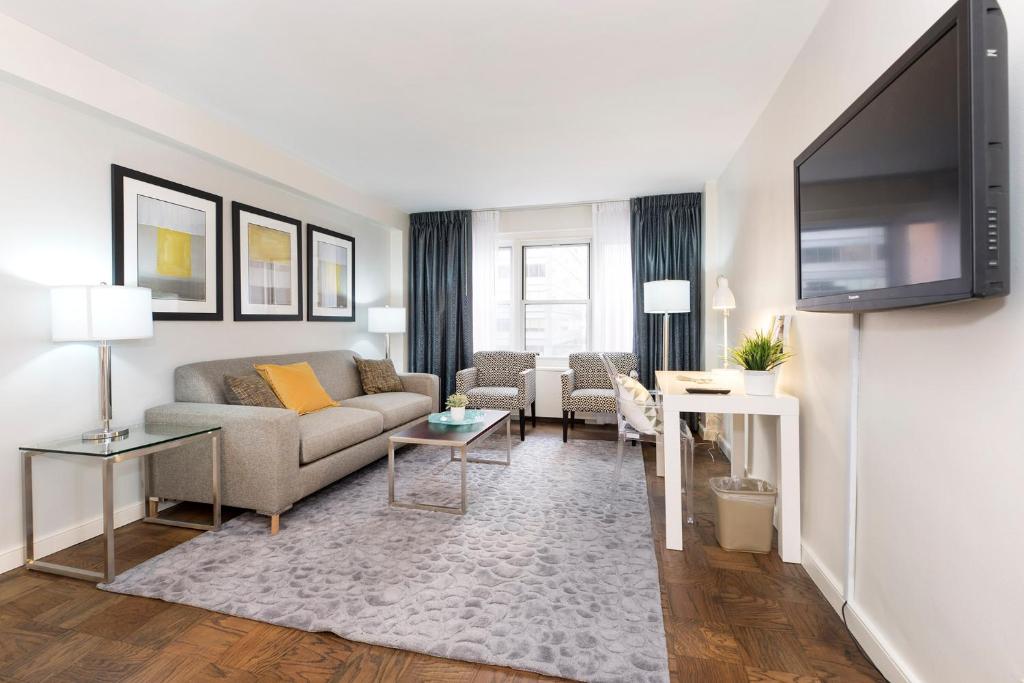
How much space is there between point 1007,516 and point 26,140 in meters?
3.91

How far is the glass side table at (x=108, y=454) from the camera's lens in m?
2.10

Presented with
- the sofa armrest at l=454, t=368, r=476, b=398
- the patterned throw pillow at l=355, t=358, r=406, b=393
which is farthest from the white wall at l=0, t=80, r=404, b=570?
the sofa armrest at l=454, t=368, r=476, b=398

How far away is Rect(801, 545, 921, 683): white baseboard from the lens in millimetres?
1476

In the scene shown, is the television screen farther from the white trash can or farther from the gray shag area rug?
the gray shag area rug

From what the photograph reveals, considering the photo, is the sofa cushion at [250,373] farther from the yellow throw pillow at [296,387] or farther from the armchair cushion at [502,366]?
the armchair cushion at [502,366]

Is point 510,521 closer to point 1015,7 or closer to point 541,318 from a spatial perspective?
point 1015,7

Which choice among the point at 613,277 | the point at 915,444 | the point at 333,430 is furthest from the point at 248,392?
the point at 613,277

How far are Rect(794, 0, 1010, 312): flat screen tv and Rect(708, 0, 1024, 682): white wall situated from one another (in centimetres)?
9

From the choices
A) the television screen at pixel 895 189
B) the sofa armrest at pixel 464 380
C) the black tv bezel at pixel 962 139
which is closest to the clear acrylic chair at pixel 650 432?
the television screen at pixel 895 189

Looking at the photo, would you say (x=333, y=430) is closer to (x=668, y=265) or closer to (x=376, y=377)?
(x=376, y=377)

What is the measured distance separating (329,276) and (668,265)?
11.4 feet

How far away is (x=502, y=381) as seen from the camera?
5.31 metres

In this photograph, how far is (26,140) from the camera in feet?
7.63

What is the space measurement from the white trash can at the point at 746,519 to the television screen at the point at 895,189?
1067 millimetres
